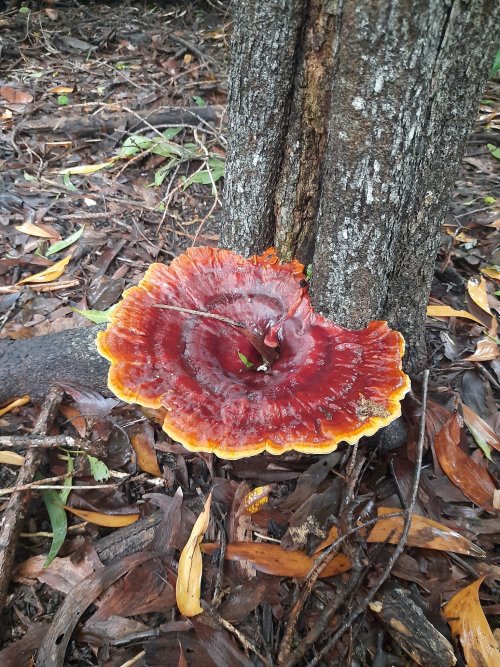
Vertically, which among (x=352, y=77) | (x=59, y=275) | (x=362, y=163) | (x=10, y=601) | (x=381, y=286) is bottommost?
(x=10, y=601)

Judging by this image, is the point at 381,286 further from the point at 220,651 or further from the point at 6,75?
the point at 6,75

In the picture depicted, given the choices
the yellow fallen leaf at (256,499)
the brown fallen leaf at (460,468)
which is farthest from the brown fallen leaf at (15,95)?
the brown fallen leaf at (460,468)

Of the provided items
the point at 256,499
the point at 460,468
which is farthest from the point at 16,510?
the point at 460,468

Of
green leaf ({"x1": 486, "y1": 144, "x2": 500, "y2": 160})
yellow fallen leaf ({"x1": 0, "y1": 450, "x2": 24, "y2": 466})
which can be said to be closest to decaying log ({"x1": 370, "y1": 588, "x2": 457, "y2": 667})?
yellow fallen leaf ({"x1": 0, "y1": 450, "x2": 24, "y2": 466})

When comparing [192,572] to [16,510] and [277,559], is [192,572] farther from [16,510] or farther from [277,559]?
[16,510]

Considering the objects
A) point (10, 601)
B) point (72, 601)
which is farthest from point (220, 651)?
point (10, 601)
